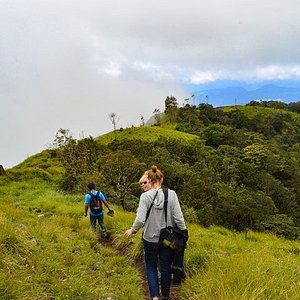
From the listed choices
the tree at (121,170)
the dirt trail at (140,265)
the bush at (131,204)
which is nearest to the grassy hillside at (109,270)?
the dirt trail at (140,265)

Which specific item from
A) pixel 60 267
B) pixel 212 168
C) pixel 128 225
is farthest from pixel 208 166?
pixel 60 267

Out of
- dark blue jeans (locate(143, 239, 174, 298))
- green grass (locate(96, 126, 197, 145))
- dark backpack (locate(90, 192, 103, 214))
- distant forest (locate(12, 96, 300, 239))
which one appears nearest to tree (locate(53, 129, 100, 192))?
distant forest (locate(12, 96, 300, 239))

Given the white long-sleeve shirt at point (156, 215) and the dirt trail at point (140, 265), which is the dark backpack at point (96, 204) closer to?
the dirt trail at point (140, 265)

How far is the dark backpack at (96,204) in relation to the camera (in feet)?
36.9

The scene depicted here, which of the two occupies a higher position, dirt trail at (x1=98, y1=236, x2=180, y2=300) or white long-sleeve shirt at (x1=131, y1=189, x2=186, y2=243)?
white long-sleeve shirt at (x1=131, y1=189, x2=186, y2=243)

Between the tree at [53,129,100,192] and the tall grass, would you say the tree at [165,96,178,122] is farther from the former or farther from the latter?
the tall grass

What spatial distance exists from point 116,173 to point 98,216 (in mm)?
12805

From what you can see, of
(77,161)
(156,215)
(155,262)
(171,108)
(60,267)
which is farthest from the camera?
(171,108)

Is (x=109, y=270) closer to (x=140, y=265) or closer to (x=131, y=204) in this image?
(x=140, y=265)

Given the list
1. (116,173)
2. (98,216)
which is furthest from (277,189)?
(98,216)

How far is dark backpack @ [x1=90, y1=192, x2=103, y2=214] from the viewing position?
11.2m

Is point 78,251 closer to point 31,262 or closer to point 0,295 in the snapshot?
point 31,262

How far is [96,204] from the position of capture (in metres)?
11.3

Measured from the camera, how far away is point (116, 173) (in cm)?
2406
